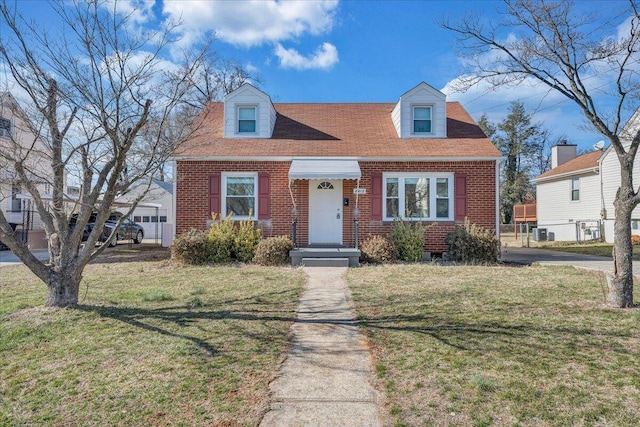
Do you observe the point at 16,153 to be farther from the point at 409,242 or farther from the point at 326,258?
the point at 409,242

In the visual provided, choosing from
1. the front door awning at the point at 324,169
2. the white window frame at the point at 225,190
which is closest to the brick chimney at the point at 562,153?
the front door awning at the point at 324,169

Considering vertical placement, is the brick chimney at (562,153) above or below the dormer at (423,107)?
above

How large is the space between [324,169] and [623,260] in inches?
299

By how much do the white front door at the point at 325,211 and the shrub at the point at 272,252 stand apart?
5.68 feet

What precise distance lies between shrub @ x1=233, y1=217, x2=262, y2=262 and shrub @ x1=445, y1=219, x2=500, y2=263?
5884mm

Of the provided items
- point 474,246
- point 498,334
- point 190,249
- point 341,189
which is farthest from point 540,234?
point 498,334

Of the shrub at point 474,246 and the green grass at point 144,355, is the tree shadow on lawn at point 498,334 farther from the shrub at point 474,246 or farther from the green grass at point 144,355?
the shrub at point 474,246

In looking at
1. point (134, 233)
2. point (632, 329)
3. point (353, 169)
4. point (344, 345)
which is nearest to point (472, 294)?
point (632, 329)

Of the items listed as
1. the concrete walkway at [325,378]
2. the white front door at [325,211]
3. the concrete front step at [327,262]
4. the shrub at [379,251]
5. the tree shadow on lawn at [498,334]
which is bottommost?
the concrete walkway at [325,378]

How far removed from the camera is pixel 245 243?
38.4 ft

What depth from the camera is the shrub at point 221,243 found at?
11578 millimetres

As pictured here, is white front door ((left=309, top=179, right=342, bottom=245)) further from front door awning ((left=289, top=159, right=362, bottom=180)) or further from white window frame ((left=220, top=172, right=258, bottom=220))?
white window frame ((left=220, top=172, right=258, bottom=220))

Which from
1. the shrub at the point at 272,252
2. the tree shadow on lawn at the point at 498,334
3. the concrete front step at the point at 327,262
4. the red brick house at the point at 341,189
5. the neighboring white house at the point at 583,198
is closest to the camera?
the tree shadow on lawn at the point at 498,334

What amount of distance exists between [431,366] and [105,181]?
541cm
